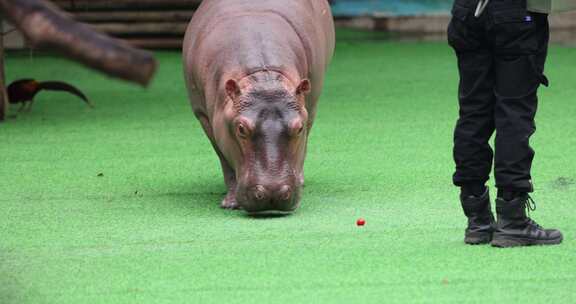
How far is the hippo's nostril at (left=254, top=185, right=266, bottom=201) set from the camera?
4953 millimetres

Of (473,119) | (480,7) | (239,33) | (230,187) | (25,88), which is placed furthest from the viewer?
(25,88)

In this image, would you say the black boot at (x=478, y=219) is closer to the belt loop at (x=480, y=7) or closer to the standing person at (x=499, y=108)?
the standing person at (x=499, y=108)

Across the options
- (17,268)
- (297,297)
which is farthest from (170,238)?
(297,297)

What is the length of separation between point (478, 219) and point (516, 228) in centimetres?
17

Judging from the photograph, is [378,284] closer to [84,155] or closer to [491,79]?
[491,79]

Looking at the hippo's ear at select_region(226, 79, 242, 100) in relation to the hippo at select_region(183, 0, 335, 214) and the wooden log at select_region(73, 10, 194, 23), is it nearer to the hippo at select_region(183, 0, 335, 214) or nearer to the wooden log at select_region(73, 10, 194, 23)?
the hippo at select_region(183, 0, 335, 214)

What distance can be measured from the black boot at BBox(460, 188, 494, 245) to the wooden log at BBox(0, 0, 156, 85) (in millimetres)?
3325

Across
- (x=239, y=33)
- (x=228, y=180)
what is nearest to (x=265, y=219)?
(x=228, y=180)

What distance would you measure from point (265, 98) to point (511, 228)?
133cm

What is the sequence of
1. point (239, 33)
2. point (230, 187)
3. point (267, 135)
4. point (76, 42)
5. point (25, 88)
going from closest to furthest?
1. point (76, 42)
2. point (267, 135)
3. point (239, 33)
4. point (230, 187)
5. point (25, 88)

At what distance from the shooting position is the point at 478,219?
14.3ft

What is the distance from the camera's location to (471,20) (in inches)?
162

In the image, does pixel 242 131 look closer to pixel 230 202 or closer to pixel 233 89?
pixel 233 89

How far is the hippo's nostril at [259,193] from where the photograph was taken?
4.95 meters
